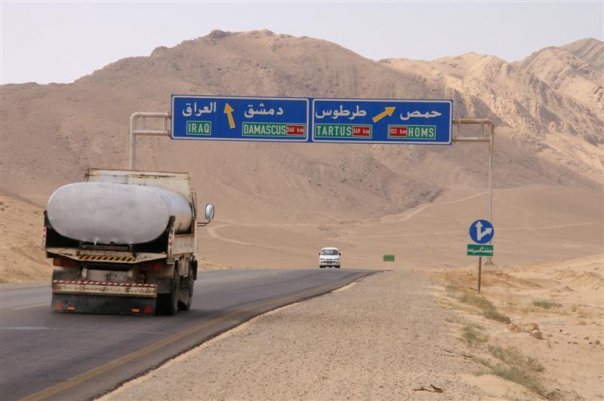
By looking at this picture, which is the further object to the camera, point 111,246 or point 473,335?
point 111,246

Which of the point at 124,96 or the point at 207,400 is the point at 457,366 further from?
the point at 124,96

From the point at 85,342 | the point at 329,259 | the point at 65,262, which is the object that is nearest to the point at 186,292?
the point at 65,262

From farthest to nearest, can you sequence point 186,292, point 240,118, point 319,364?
1. point 240,118
2. point 186,292
3. point 319,364

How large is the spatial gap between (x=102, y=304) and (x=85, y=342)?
18.6 feet

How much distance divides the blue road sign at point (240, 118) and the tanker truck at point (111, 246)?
78.6ft

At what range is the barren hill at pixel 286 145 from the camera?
130125 mm

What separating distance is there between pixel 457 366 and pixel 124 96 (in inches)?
5619

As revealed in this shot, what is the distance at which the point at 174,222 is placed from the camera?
21.9 m

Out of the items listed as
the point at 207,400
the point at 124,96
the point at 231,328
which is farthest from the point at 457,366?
the point at 124,96

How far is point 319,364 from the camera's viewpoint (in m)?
14.3

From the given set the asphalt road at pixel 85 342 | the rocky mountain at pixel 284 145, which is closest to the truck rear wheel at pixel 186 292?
the asphalt road at pixel 85 342

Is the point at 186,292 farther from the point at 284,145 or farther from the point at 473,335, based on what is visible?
the point at 284,145

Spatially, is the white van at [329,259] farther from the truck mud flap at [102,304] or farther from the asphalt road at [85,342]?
the truck mud flap at [102,304]

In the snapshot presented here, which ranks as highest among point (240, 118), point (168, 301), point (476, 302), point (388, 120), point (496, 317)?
point (388, 120)
